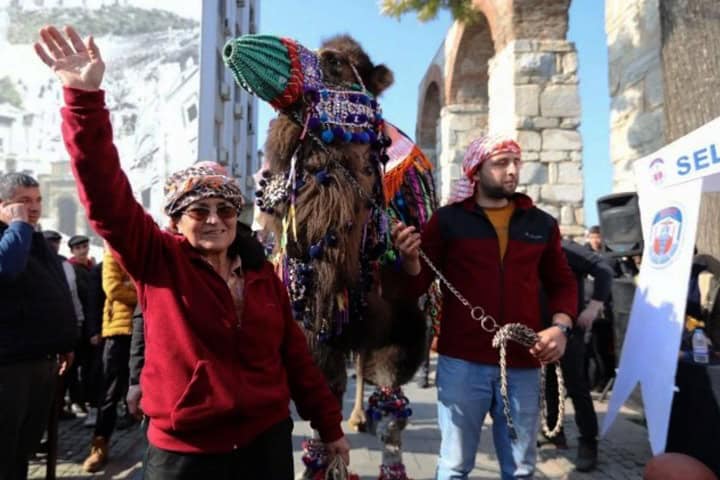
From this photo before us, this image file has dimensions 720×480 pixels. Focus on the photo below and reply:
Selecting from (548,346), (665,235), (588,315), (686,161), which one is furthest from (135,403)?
(686,161)

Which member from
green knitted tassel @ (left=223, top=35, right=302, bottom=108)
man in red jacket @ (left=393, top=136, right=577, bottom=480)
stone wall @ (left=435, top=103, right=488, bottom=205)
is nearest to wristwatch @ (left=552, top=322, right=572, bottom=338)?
man in red jacket @ (left=393, top=136, right=577, bottom=480)

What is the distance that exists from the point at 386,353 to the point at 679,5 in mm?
3382

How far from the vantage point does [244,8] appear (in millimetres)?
23047

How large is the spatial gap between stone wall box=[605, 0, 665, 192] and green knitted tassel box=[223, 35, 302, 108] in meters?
3.86

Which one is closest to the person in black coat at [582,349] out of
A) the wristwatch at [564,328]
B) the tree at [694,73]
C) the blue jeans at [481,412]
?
the tree at [694,73]

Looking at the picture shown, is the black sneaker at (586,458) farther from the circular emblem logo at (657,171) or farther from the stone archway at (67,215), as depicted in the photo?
the stone archway at (67,215)

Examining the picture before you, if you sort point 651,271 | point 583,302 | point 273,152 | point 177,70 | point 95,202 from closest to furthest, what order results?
1. point 95,202
2. point 273,152
3. point 651,271
4. point 583,302
5. point 177,70

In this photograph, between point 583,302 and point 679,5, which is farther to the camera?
point 583,302

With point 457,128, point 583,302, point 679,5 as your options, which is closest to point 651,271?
point 583,302

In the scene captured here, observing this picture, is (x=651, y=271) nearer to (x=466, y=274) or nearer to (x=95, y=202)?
(x=466, y=274)

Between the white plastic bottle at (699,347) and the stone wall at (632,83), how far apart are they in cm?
234

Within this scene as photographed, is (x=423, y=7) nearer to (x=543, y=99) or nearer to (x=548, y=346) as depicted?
(x=543, y=99)

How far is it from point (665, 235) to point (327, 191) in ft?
6.95

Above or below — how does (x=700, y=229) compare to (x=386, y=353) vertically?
above
